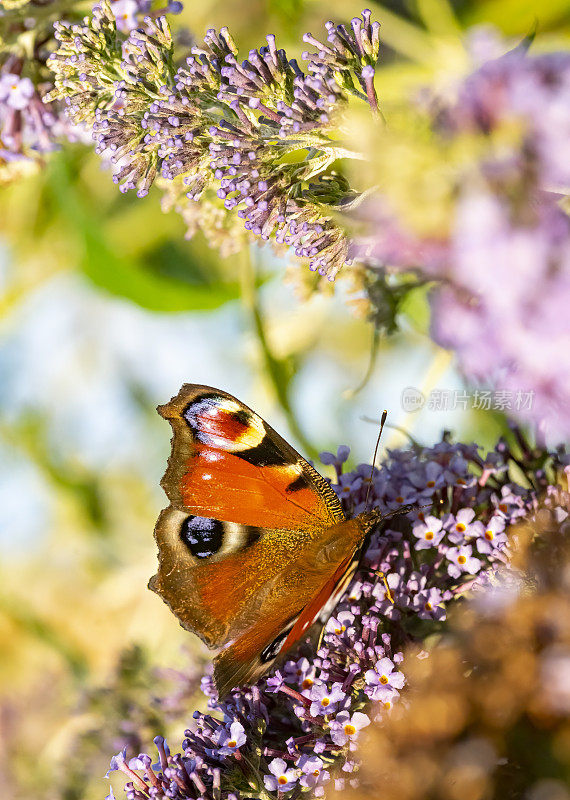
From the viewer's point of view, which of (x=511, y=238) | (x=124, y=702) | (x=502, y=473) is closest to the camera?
(x=511, y=238)

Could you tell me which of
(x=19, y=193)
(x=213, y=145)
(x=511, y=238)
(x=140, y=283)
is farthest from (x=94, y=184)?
(x=511, y=238)

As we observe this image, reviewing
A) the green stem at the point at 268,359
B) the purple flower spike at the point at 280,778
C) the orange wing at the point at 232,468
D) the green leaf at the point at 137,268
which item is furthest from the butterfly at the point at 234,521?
the green leaf at the point at 137,268

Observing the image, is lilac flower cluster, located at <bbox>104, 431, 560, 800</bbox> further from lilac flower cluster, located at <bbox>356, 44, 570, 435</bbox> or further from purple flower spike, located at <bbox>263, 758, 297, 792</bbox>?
lilac flower cluster, located at <bbox>356, 44, 570, 435</bbox>

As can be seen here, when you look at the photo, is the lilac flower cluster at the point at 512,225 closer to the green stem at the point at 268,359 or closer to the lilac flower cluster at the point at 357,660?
the lilac flower cluster at the point at 357,660

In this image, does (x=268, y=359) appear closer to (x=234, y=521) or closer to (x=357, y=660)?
(x=234, y=521)

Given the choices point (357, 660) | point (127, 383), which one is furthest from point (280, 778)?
point (127, 383)

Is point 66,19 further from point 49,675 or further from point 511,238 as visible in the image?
point 49,675

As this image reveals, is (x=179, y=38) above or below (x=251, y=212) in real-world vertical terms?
above
